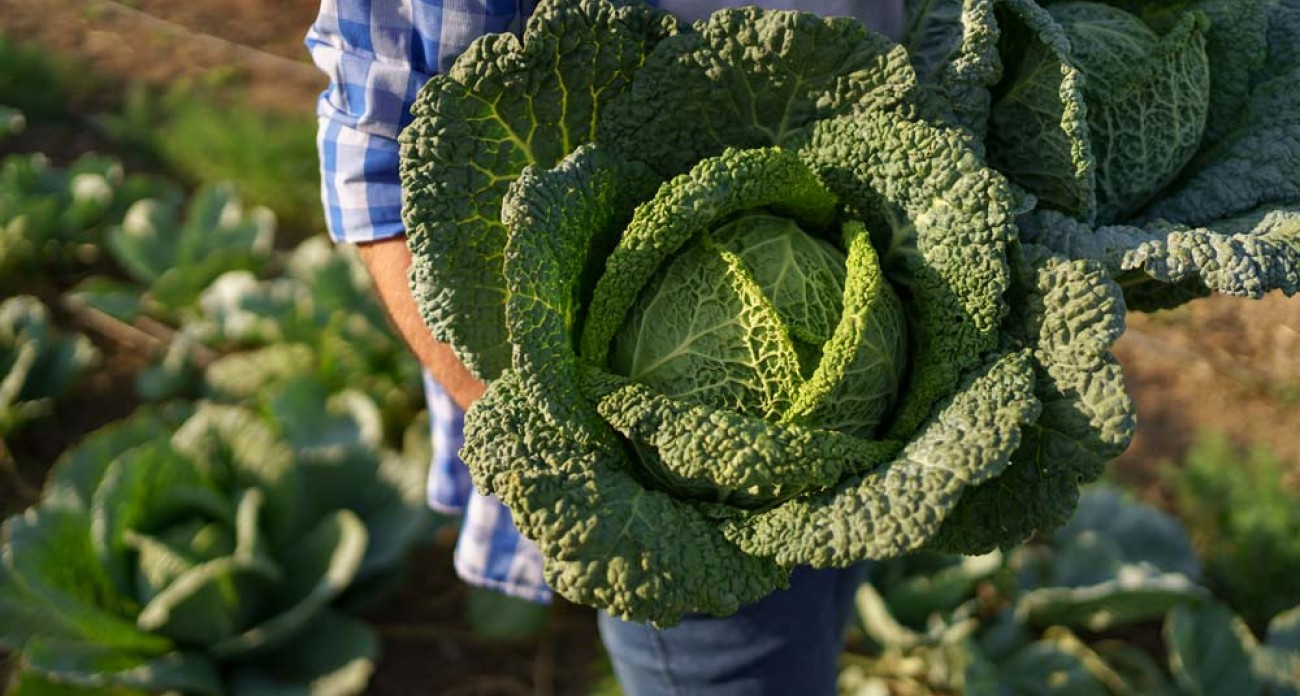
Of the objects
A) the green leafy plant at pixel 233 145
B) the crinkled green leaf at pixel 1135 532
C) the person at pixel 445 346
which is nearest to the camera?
the person at pixel 445 346

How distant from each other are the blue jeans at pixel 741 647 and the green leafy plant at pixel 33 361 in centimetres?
273

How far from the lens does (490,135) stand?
164 cm

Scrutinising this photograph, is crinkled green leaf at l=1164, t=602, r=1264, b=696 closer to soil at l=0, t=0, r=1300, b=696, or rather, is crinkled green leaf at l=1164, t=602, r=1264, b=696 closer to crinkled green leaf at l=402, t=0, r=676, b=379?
soil at l=0, t=0, r=1300, b=696

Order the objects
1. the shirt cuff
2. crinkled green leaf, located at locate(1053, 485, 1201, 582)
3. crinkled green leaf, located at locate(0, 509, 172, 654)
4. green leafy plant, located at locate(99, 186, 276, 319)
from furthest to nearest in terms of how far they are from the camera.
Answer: green leafy plant, located at locate(99, 186, 276, 319) → crinkled green leaf, located at locate(1053, 485, 1201, 582) → crinkled green leaf, located at locate(0, 509, 172, 654) → the shirt cuff

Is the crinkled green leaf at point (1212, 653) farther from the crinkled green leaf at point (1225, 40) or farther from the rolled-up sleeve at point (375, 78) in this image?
the rolled-up sleeve at point (375, 78)

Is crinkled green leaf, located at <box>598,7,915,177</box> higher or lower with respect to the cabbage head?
higher

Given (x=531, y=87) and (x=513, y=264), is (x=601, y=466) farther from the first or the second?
(x=531, y=87)

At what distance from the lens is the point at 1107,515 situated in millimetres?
3361

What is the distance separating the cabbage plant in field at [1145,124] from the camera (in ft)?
5.05

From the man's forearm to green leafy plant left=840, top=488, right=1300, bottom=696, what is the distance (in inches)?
65.1

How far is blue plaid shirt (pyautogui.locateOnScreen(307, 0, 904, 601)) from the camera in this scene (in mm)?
1629

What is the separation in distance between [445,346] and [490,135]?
0.49 meters

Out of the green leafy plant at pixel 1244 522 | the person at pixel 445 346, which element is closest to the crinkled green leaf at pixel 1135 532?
the green leafy plant at pixel 1244 522

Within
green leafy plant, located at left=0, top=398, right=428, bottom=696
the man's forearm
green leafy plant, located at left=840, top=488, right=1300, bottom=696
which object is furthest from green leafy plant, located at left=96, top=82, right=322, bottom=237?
green leafy plant, located at left=840, top=488, right=1300, bottom=696
